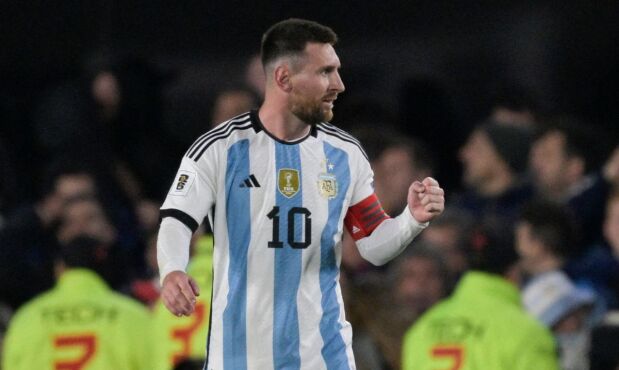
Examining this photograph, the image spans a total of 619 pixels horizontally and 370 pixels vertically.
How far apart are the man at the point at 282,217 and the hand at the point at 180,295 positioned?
37 cm

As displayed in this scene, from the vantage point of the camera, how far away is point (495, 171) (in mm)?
9383

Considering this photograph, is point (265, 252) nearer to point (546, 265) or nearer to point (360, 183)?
point (360, 183)

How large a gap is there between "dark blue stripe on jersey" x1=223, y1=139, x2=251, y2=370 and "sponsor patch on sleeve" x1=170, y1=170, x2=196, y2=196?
0.42 ft

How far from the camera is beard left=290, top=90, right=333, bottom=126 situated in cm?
579

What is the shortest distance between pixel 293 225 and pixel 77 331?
2.60 meters

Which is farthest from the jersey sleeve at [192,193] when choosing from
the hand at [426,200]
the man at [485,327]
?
the man at [485,327]

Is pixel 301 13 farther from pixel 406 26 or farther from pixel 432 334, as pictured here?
pixel 432 334

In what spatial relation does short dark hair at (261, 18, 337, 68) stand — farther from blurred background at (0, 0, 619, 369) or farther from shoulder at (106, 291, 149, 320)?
blurred background at (0, 0, 619, 369)

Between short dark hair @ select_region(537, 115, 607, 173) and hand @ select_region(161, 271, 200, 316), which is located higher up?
short dark hair @ select_region(537, 115, 607, 173)

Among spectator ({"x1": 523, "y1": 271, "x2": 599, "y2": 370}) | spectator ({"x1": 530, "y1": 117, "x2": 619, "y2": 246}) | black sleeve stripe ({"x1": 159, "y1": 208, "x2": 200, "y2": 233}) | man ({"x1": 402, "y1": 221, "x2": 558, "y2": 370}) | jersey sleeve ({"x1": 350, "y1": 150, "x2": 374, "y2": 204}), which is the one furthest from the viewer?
spectator ({"x1": 530, "y1": 117, "x2": 619, "y2": 246})

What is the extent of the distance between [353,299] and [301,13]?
4.02m

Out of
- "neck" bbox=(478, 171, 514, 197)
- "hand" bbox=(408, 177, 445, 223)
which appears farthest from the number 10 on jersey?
"neck" bbox=(478, 171, 514, 197)

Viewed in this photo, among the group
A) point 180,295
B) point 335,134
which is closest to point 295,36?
point 335,134

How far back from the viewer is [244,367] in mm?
5742
